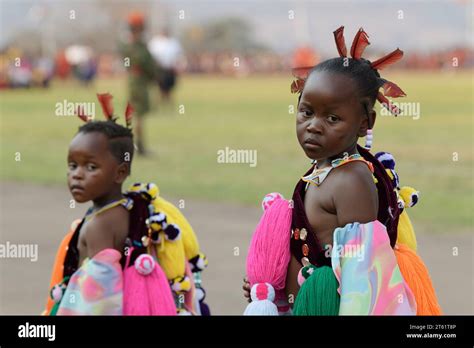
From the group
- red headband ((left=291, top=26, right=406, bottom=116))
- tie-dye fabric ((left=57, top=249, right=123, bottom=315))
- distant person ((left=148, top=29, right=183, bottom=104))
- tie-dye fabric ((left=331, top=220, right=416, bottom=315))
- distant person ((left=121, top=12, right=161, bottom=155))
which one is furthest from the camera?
distant person ((left=148, top=29, right=183, bottom=104))

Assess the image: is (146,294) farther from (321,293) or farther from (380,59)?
(380,59)

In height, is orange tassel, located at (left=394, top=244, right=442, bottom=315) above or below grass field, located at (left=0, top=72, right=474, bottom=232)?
below

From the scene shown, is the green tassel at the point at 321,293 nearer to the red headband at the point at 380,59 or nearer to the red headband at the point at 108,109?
the red headband at the point at 380,59

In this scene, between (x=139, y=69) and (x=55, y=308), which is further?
(x=139, y=69)

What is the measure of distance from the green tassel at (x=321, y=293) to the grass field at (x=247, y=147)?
601 centimetres

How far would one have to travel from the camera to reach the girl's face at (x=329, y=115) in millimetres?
3648

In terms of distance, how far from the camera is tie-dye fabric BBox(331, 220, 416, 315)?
11.7ft

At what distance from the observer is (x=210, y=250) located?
8.84 meters

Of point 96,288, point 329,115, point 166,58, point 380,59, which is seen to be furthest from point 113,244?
point 166,58

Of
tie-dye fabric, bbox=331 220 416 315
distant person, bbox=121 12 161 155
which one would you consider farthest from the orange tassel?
distant person, bbox=121 12 161 155

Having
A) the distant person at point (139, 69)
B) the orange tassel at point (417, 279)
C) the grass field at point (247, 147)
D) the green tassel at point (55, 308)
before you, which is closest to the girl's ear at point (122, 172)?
the green tassel at point (55, 308)

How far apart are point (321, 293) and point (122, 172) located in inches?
65.5

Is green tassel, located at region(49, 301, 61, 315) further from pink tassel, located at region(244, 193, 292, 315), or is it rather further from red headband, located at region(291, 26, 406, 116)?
red headband, located at region(291, 26, 406, 116)

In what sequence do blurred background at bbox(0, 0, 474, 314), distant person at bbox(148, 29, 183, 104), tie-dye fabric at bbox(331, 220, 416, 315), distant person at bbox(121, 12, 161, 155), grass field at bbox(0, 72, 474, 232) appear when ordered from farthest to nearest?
distant person at bbox(148, 29, 183, 104)
distant person at bbox(121, 12, 161, 155)
grass field at bbox(0, 72, 474, 232)
blurred background at bbox(0, 0, 474, 314)
tie-dye fabric at bbox(331, 220, 416, 315)
